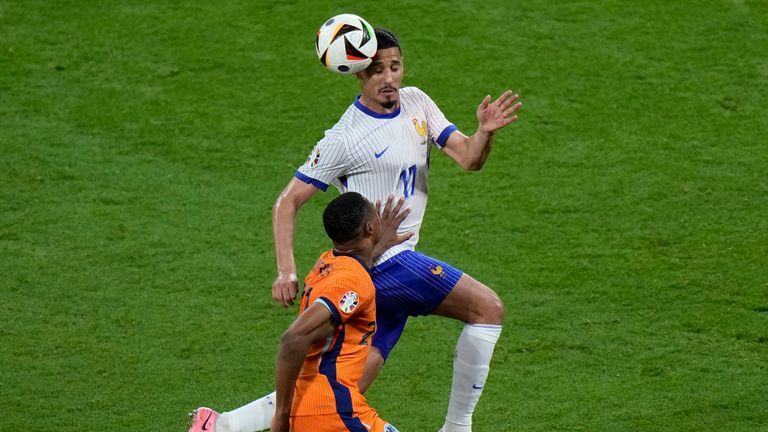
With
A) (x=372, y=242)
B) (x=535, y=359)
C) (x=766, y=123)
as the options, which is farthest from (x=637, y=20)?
(x=372, y=242)

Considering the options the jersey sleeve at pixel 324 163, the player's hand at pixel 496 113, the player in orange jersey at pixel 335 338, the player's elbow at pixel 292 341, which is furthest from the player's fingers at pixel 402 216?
the player's elbow at pixel 292 341

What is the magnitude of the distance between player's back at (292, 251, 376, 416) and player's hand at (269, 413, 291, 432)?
9 cm

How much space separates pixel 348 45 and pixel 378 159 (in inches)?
23.0

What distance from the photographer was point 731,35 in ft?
38.5

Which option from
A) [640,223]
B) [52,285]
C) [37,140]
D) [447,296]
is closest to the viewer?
[447,296]

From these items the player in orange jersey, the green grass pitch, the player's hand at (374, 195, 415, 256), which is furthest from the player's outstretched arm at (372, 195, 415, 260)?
the green grass pitch

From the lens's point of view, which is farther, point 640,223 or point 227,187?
point 227,187

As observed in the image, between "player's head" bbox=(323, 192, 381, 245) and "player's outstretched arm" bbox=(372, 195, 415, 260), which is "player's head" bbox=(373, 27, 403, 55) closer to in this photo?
"player's outstretched arm" bbox=(372, 195, 415, 260)

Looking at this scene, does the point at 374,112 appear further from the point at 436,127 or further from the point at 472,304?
the point at 472,304

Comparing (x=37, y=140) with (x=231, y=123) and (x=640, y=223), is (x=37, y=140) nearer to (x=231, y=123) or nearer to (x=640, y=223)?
(x=231, y=123)

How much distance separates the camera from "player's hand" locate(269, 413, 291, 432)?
16.8 ft

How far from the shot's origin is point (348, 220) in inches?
210

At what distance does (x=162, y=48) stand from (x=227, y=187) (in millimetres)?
2482

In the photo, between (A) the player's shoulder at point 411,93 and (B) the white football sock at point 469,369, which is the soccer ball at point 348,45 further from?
(B) the white football sock at point 469,369
